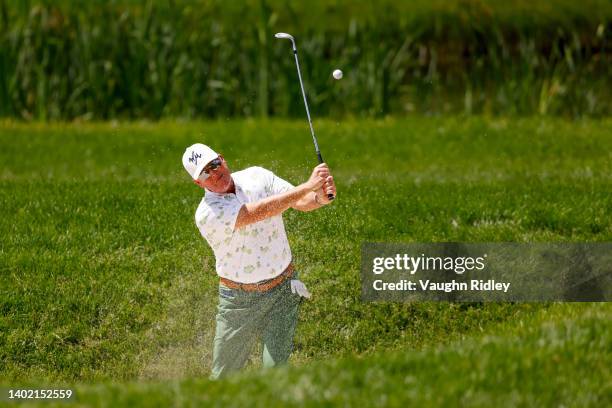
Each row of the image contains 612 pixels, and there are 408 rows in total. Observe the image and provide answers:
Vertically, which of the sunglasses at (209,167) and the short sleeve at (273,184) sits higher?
the sunglasses at (209,167)

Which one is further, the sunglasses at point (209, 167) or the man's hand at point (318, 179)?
the sunglasses at point (209, 167)

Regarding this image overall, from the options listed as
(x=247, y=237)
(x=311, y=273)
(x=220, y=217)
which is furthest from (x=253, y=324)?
(x=311, y=273)

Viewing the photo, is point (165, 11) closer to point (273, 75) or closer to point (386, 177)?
point (273, 75)

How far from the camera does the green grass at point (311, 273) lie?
301 inches

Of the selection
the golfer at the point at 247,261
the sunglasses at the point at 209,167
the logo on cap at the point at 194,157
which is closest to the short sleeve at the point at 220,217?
the golfer at the point at 247,261

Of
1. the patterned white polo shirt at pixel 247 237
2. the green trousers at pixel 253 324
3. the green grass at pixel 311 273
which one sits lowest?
the green grass at pixel 311 273

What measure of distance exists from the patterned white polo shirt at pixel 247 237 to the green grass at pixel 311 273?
0.83 m

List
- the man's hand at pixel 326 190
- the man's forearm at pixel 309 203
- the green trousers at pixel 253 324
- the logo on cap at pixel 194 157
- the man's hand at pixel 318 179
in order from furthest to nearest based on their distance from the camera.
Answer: the green trousers at pixel 253 324 → the man's forearm at pixel 309 203 → the logo on cap at pixel 194 157 → the man's hand at pixel 326 190 → the man's hand at pixel 318 179

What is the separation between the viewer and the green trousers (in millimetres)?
8047

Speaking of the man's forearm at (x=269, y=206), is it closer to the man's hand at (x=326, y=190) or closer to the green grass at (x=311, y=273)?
the man's hand at (x=326, y=190)

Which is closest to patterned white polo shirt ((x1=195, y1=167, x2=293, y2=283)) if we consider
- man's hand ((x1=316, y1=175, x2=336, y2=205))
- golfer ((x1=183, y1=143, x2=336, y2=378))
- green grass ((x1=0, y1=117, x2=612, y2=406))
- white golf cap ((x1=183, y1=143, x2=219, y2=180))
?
golfer ((x1=183, y1=143, x2=336, y2=378))

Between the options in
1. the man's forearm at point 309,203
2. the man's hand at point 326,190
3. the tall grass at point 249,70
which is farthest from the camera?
the tall grass at point 249,70

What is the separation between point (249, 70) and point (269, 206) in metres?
9.01

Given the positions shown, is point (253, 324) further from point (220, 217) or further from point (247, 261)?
point (220, 217)
